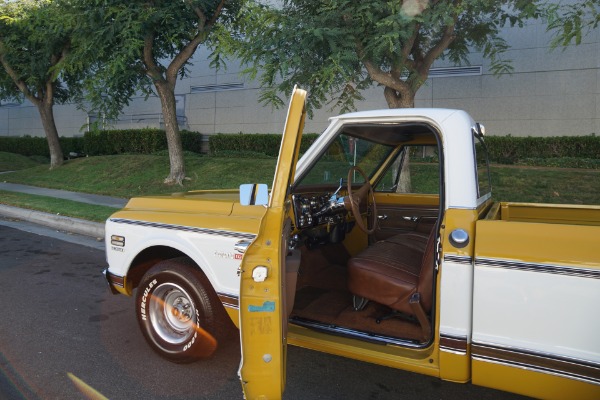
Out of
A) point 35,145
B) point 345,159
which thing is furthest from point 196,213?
point 35,145

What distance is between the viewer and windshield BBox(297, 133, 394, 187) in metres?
3.65

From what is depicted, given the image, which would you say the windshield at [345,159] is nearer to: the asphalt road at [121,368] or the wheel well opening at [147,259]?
the wheel well opening at [147,259]

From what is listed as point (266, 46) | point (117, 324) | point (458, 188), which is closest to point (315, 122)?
point (266, 46)

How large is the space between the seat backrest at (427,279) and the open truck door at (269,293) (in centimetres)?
88

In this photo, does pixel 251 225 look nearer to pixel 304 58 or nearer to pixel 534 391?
pixel 534 391

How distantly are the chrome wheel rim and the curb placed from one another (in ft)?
18.1

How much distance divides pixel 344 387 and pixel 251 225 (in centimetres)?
130

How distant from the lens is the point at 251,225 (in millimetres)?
3285

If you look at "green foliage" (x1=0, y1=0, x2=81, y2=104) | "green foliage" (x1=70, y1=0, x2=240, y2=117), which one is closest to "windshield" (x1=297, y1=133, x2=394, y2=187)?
"green foliage" (x1=70, y1=0, x2=240, y2=117)

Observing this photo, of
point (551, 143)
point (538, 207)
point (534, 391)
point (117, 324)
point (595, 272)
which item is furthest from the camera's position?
point (551, 143)

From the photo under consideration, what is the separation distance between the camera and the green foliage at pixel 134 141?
65.5 ft

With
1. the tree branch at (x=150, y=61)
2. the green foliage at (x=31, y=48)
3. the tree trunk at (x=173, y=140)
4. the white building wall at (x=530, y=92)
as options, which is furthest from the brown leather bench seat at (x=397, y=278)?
the green foliage at (x=31, y=48)

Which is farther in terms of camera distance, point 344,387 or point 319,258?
point 319,258

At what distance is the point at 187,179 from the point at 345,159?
34.8 feet
